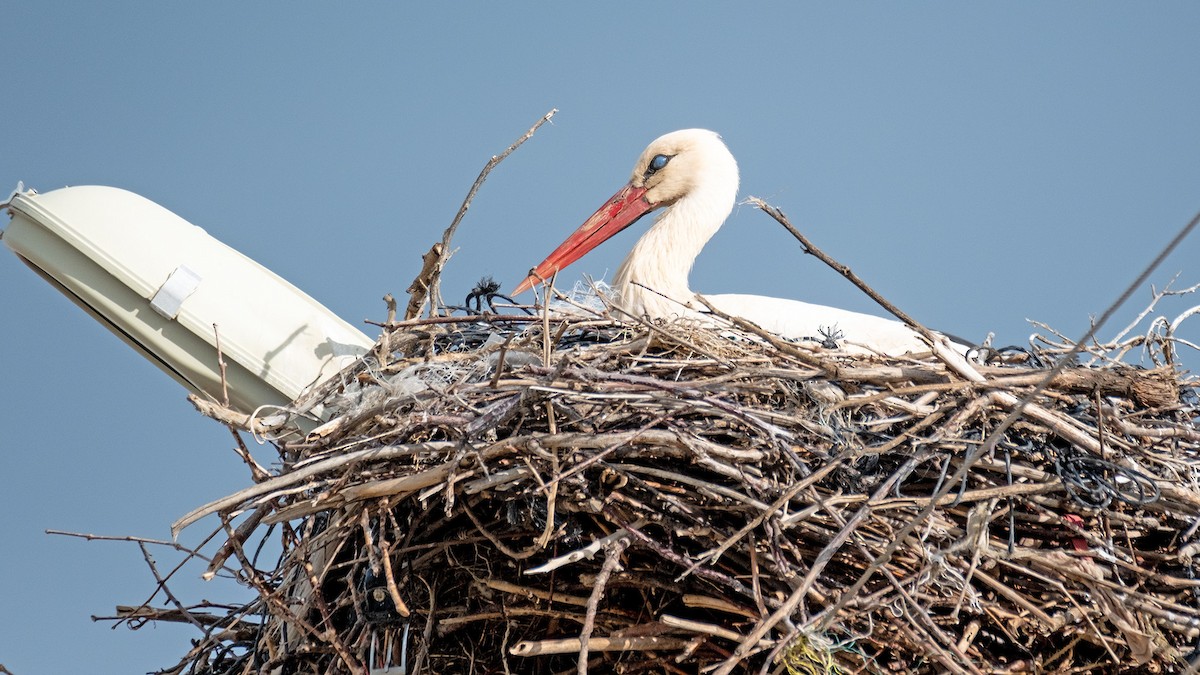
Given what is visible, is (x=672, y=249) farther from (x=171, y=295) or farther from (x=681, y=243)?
(x=171, y=295)

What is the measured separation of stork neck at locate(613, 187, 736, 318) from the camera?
400 centimetres

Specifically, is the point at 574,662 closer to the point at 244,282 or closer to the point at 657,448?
the point at 657,448

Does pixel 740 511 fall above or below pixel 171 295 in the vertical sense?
above

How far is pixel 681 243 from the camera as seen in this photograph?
4.16 meters

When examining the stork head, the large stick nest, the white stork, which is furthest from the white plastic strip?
the stork head

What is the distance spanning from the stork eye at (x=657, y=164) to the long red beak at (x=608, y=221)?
6cm

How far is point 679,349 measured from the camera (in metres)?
2.88

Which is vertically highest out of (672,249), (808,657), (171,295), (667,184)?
(667,184)

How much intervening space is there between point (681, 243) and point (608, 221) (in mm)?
346

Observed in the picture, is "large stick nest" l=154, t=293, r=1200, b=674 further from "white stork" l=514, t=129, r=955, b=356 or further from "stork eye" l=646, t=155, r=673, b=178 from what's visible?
"stork eye" l=646, t=155, r=673, b=178

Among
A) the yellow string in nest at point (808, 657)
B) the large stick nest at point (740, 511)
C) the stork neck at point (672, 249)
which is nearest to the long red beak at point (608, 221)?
the stork neck at point (672, 249)

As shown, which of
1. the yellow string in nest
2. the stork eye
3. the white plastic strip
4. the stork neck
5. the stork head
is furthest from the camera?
the stork eye

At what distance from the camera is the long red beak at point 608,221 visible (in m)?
4.30

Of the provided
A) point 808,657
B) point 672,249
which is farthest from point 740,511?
point 672,249
